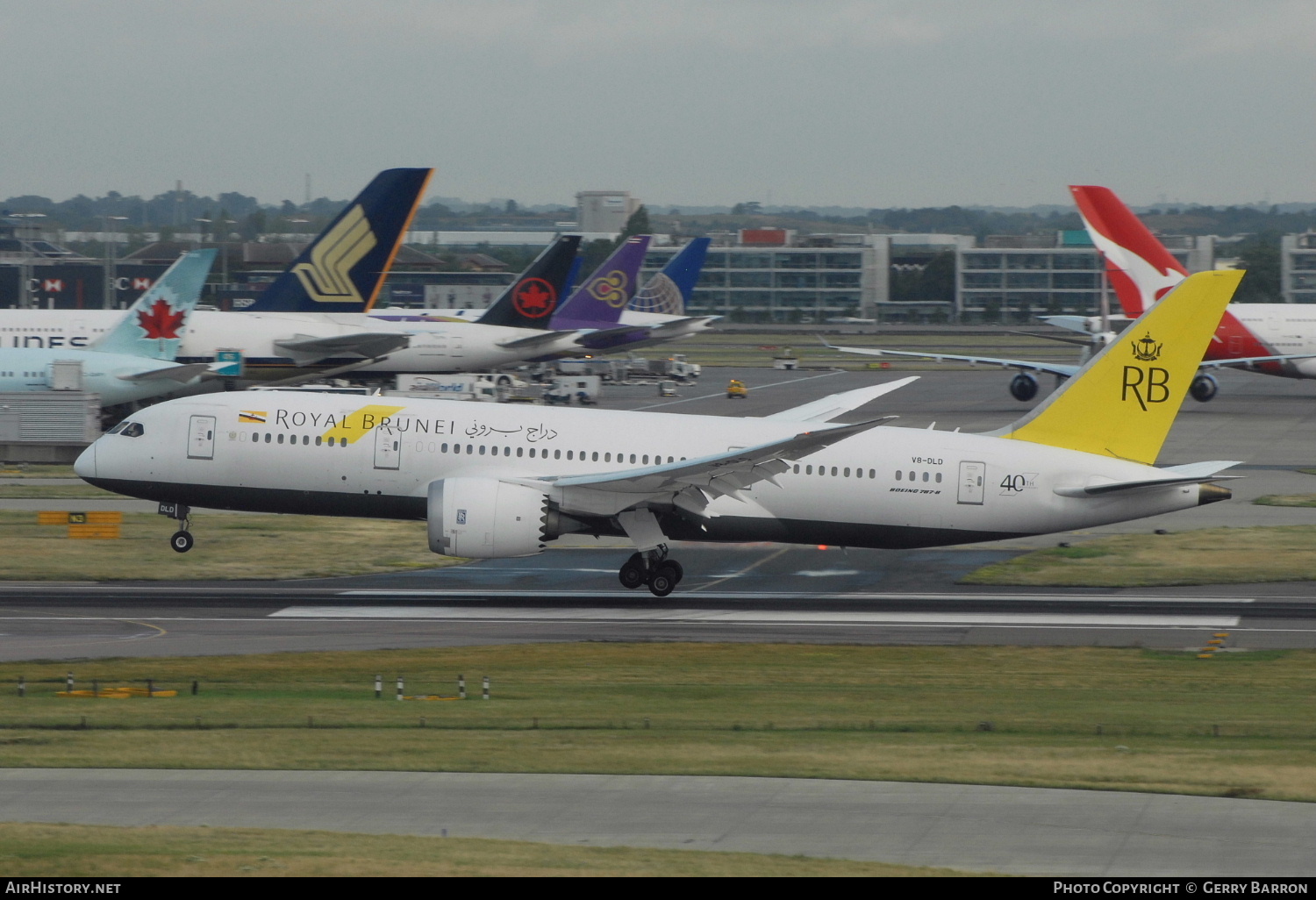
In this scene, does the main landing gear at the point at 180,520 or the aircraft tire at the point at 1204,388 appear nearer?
the main landing gear at the point at 180,520

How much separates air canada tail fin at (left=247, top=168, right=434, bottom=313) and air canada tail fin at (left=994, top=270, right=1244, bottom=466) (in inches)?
1539

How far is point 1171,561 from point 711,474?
14454 mm

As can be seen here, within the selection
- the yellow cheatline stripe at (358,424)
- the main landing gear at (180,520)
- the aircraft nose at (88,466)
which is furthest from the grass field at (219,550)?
the yellow cheatline stripe at (358,424)

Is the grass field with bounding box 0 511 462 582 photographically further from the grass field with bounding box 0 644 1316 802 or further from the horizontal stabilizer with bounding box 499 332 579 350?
the horizontal stabilizer with bounding box 499 332 579 350

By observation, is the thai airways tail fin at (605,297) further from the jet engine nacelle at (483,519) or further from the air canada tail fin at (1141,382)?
the jet engine nacelle at (483,519)

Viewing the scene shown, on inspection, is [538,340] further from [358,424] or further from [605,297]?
[358,424]

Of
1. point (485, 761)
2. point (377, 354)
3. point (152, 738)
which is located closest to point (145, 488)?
point (152, 738)

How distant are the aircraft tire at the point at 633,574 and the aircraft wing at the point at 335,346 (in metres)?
34.6

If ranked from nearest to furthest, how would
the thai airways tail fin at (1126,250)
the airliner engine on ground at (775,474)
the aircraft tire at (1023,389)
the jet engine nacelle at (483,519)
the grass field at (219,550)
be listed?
the jet engine nacelle at (483,519)
the airliner engine on ground at (775,474)
the grass field at (219,550)
the thai airways tail fin at (1126,250)
the aircraft tire at (1023,389)

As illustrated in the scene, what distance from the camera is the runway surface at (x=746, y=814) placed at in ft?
50.3

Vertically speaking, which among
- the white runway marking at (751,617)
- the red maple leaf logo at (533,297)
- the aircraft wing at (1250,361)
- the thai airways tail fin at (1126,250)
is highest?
the thai airways tail fin at (1126,250)

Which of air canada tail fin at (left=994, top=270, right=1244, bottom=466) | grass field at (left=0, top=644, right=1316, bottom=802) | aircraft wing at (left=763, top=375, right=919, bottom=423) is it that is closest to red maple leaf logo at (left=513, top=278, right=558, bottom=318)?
aircraft wing at (left=763, top=375, right=919, bottom=423)

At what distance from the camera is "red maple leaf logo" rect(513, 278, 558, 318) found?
77.6 m
